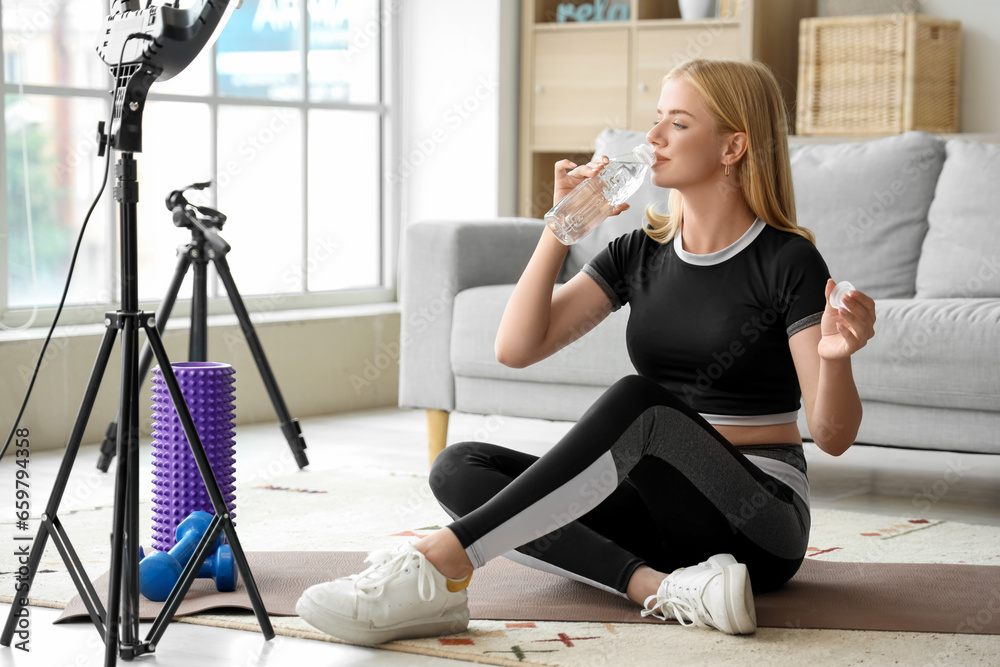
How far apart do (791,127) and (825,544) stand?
2.55 meters

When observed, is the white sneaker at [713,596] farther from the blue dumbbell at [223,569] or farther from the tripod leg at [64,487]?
the tripod leg at [64,487]

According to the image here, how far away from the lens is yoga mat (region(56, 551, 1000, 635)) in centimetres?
177

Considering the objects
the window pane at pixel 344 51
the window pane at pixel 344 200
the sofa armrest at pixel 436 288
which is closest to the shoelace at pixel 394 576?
the sofa armrest at pixel 436 288

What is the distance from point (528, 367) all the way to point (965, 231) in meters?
1.17

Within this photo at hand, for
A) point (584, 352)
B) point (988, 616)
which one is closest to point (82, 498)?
point (584, 352)

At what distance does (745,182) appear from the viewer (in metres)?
1.80

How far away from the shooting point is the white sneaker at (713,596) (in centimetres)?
164

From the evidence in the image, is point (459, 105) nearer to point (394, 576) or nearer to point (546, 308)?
point (546, 308)

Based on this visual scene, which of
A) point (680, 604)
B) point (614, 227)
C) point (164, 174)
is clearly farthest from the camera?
point (164, 174)

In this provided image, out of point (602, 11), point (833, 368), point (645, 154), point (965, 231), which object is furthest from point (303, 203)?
point (833, 368)

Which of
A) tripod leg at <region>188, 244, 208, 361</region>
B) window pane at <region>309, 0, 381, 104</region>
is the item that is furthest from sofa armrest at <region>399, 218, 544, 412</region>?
window pane at <region>309, 0, 381, 104</region>

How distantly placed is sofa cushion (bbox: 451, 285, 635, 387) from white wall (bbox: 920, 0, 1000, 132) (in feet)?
6.80

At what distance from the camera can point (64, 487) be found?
5.08 feet

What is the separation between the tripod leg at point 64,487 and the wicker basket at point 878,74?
10.4ft
